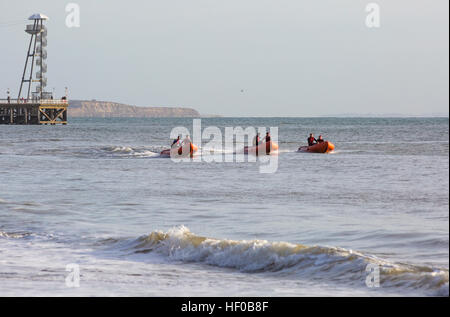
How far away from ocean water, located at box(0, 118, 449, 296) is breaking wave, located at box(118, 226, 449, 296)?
0.02 metres

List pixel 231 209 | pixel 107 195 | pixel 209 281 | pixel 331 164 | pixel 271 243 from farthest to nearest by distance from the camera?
pixel 331 164 < pixel 107 195 < pixel 231 209 < pixel 271 243 < pixel 209 281

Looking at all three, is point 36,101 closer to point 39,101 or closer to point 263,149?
point 39,101

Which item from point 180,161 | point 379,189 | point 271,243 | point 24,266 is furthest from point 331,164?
point 24,266

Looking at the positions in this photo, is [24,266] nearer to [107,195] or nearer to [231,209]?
[231,209]

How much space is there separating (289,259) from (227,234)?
2.48m

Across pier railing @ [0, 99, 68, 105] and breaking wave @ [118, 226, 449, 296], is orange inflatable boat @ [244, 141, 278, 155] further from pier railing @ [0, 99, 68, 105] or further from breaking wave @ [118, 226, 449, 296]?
pier railing @ [0, 99, 68, 105]

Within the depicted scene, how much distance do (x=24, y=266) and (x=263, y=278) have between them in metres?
3.72

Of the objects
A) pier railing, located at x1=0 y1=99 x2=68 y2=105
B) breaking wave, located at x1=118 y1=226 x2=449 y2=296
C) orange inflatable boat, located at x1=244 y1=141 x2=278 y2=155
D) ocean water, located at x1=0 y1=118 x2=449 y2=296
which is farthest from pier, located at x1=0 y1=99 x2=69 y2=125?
breaking wave, located at x1=118 y1=226 x2=449 y2=296

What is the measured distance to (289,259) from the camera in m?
11.4

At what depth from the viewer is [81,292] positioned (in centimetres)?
933

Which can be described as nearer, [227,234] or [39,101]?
[227,234]

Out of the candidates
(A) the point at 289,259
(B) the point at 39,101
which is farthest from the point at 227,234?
(B) the point at 39,101

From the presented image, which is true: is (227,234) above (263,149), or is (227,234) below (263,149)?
below

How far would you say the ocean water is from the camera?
9977mm
